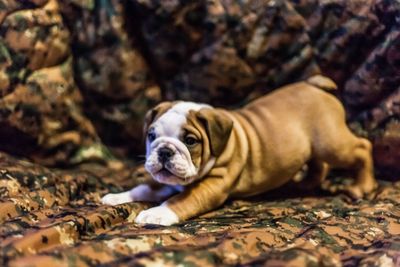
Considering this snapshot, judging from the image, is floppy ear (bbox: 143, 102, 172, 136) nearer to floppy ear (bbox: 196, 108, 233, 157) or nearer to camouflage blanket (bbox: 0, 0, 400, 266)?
floppy ear (bbox: 196, 108, 233, 157)

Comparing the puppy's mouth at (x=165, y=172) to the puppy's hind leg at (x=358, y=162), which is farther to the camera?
the puppy's hind leg at (x=358, y=162)

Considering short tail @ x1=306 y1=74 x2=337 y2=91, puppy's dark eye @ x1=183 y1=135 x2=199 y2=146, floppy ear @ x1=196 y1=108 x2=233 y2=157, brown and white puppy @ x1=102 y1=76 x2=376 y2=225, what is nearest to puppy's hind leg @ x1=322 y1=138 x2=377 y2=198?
brown and white puppy @ x1=102 y1=76 x2=376 y2=225

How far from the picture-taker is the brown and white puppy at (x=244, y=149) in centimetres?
156

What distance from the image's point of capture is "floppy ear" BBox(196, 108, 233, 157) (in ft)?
5.21

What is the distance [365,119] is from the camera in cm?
185

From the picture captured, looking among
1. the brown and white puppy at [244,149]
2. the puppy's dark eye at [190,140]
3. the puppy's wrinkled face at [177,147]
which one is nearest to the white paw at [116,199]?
the brown and white puppy at [244,149]

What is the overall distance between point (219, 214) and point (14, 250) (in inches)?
27.5

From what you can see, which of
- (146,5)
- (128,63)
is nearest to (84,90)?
(128,63)

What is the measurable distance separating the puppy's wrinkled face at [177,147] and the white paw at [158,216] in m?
0.11

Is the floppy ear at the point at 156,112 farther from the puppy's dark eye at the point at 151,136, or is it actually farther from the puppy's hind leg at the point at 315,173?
the puppy's hind leg at the point at 315,173

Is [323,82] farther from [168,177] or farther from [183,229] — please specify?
[183,229]

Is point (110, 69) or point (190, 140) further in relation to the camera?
point (110, 69)

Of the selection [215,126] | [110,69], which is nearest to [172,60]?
[110,69]

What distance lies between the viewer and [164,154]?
154cm
